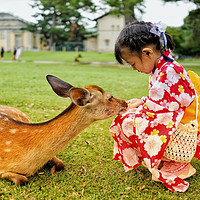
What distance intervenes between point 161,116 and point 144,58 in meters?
0.50

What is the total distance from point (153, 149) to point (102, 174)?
1.93ft

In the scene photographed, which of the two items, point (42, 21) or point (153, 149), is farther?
point (42, 21)

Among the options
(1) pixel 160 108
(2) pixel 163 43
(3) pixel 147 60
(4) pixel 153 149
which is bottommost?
(4) pixel 153 149

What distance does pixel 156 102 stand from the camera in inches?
80.7

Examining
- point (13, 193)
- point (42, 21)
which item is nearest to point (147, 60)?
point (13, 193)

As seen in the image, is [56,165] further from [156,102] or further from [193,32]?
[193,32]

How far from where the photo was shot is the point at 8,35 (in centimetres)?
4353

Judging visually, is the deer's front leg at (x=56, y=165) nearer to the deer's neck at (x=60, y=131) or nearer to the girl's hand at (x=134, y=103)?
the deer's neck at (x=60, y=131)

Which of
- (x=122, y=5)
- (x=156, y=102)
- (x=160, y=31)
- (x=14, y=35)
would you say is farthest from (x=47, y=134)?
(x=14, y=35)

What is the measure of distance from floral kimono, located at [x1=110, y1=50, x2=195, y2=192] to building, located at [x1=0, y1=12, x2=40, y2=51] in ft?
144

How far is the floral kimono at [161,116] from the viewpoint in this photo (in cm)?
200

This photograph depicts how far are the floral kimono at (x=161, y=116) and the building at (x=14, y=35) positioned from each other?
43.9m

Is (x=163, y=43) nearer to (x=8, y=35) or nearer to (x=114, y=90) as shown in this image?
(x=114, y=90)

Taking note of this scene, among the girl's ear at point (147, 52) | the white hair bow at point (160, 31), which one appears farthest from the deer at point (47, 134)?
the white hair bow at point (160, 31)
